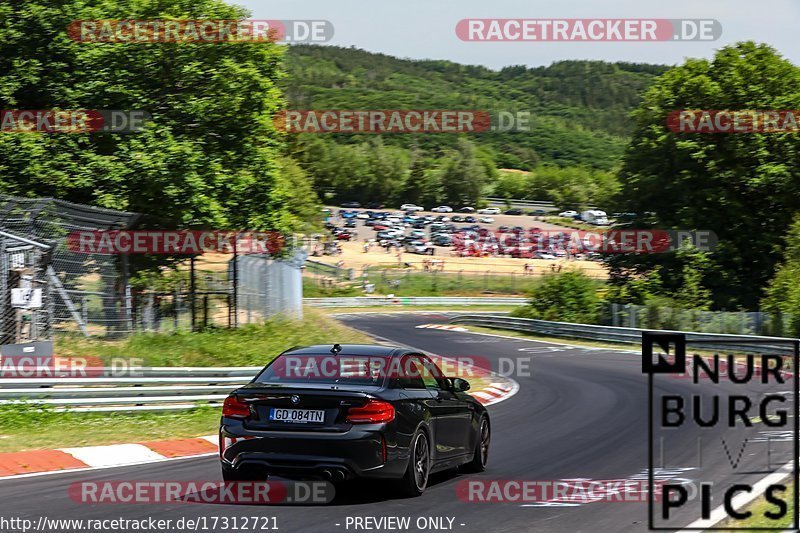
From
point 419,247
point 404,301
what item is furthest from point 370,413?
point 419,247

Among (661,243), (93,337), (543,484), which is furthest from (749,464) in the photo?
(661,243)

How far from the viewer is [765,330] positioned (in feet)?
119

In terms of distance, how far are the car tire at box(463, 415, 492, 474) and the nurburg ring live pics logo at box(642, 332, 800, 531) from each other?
184 centimetres

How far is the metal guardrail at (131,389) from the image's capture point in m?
15.1

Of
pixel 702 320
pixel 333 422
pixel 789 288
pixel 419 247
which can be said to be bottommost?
pixel 702 320

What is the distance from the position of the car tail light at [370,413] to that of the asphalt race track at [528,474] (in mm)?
717

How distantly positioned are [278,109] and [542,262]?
61718 millimetres

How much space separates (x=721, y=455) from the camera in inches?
505

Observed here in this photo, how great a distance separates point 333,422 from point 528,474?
3313 mm

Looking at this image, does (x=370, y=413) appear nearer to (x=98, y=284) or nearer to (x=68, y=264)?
(x=68, y=264)

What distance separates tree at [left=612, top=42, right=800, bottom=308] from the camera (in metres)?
44.8

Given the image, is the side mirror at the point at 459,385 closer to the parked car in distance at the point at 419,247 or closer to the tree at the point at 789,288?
the tree at the point at 789,288

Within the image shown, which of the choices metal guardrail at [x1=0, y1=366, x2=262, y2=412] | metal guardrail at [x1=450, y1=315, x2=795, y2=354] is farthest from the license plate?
metal guardrail at [x1=450, y1=315, x2=795, y2=354]

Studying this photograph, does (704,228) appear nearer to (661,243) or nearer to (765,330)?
(661,243)
